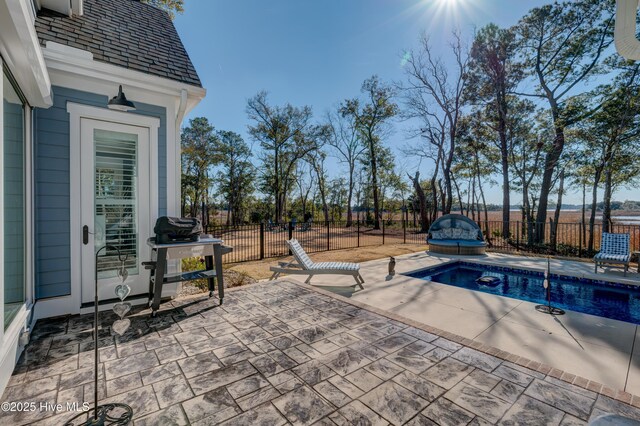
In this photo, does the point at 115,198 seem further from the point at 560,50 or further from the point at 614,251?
the point at 560,50

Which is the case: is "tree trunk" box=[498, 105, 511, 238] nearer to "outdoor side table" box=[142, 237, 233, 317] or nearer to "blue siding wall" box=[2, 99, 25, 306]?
"outdoor side table" box=[142, 237, 233, 317]

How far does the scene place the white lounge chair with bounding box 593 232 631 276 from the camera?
6148mm

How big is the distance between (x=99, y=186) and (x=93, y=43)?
1887 millimetres

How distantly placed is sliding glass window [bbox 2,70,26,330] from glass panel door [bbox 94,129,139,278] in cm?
86

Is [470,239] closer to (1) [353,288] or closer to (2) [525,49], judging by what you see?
(1) [353,288]

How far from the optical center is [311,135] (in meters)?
23.5

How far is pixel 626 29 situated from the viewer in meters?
2.41

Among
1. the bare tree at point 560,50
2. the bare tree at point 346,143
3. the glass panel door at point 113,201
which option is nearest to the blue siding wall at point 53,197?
the glass panel door at point 113,201

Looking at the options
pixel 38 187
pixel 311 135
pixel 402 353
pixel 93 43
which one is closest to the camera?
pixel 402 353

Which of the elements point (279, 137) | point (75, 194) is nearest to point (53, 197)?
point (75, 194)

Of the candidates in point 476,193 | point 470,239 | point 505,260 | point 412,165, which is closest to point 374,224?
point 412,165

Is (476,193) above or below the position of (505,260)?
above

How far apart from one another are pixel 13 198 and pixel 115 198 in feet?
4.31

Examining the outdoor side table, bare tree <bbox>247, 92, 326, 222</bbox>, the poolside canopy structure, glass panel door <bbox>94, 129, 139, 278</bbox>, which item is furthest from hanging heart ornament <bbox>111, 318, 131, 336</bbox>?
bare tree <bbox>247, 92, 326, 222</bbox>
